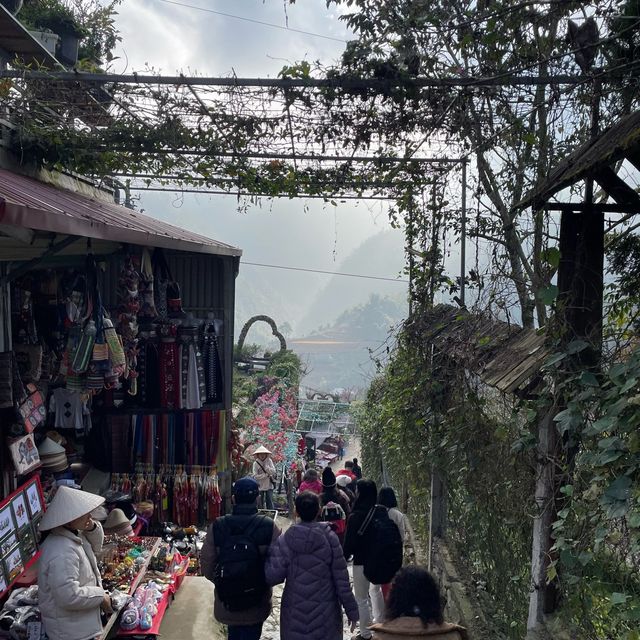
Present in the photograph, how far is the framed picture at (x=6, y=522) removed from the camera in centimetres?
393

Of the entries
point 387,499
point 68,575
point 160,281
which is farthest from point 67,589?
point 160,281

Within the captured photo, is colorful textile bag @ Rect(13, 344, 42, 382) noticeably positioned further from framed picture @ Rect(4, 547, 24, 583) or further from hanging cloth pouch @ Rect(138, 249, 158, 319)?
hanging cloth pouch @ Rect(138, 249, 158, 319)

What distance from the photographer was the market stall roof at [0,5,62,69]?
22.2ft

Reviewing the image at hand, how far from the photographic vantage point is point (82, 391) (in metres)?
5.58

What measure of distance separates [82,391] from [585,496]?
459 centimetres

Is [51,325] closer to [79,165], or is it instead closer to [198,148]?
[79,165]

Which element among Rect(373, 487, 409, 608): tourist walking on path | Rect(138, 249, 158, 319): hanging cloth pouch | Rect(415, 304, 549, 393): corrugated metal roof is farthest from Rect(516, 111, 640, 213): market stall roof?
Rect(138, 249, 158, 319): hanging cloth pouch

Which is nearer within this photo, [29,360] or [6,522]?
[6,522]

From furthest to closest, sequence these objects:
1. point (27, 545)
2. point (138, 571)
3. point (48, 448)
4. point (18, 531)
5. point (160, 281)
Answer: point (160, 281), point (48, 448), point (138, 571), point (27, 545), point (18, 531)

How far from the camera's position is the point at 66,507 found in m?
3.87

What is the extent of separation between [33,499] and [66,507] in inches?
26.7

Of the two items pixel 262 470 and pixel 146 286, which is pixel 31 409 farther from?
pixel 262 470

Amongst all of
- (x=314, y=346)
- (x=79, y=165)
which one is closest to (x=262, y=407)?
(x=79, y=165)

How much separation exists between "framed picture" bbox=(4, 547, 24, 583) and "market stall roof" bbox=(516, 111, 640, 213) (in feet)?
12.9
